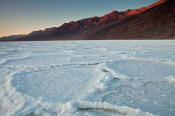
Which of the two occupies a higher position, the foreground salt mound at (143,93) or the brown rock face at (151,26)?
the brown rock face at (151,26)

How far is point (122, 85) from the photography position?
1594 mm

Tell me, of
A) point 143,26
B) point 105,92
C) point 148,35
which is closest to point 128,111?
point 105,92

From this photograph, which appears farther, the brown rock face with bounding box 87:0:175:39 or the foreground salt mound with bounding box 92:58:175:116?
the brown rock face with bounding box 87:0:175:39

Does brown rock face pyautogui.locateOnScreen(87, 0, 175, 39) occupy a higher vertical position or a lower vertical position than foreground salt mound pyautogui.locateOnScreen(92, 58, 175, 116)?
higher

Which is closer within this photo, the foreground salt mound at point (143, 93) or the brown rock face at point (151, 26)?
A: the foreground salt mound at point (143, 93)

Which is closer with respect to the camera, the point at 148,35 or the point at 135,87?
the point at 135,87

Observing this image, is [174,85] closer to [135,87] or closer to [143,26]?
[135,87]

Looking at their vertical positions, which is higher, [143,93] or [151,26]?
[151,26]

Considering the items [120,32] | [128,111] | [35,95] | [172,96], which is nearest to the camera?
[128,111]

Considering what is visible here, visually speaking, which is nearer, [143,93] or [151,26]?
[143,93]

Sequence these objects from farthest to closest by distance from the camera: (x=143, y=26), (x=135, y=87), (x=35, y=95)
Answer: (x=143, y=26) → (x=135, y=87) → (x=35, y=95)

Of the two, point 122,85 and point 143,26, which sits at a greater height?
point 143,26

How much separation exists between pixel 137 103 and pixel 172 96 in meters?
0.42

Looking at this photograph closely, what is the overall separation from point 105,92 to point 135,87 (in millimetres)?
401
